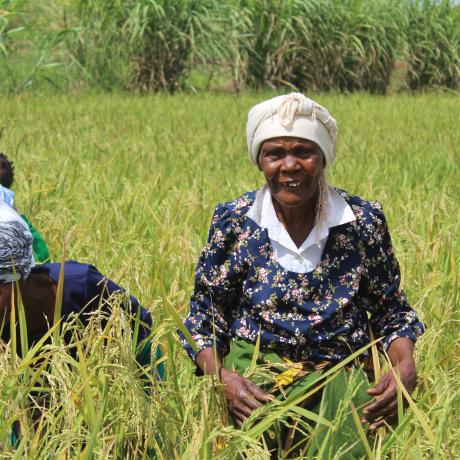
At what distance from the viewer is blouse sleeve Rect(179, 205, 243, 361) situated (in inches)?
76.3

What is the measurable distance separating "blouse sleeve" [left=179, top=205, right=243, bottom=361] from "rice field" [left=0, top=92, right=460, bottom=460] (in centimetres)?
9

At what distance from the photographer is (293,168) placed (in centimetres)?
187

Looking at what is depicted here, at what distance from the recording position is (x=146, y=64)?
10.6 metres

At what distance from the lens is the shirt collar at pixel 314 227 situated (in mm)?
1905

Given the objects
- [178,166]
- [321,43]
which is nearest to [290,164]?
[178,166]

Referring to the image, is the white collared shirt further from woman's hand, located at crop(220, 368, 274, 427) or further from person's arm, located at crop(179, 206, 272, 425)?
woman's hand, located at crop(220, 368, 274, 427)

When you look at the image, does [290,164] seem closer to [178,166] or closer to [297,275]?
[297,275]

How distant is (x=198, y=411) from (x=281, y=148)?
506 millimetres

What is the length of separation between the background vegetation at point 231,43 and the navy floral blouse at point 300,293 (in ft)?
25.6

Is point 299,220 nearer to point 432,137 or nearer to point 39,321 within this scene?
point 39,321

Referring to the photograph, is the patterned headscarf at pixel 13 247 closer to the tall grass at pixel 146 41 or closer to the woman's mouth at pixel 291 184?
the woman's mouth at pixel 291 184

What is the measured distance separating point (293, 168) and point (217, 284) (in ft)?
0.86

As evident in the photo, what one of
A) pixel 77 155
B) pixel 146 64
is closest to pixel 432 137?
pixel 77 155

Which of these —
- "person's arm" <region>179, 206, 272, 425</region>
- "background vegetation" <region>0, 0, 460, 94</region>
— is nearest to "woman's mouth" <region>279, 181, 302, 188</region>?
"person's arm" <region>179, 206, 272, 425</region>
